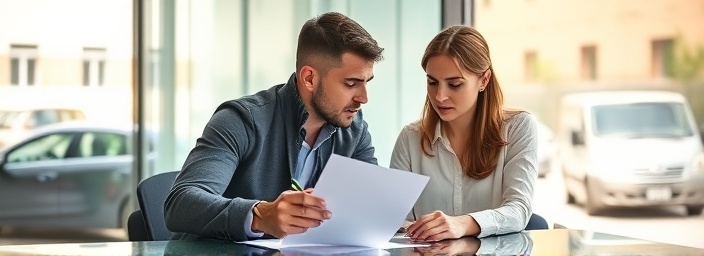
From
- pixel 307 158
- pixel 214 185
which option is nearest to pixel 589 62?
pixel 307 158

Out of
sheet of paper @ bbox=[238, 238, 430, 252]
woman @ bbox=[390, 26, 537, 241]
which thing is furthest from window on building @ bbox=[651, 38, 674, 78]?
sheet of paper @ bbox=[238, 238, 430, 252]

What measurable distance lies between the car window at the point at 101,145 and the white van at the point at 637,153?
3.20 metres

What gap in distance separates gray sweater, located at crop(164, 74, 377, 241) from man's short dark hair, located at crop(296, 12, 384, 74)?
0.09m

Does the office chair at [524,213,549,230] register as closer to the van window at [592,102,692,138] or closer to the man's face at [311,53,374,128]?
the man's face at [311,53,374,128]

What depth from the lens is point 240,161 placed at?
2697 millimetres

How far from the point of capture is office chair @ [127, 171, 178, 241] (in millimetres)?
2844

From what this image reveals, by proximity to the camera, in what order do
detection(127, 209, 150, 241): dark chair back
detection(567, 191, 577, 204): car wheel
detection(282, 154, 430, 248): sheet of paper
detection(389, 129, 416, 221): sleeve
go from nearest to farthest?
1. detection(282, 154, 430, 248): sheet of paper
2. detection(127, 209, 150, 241): dark chair back
3. detection(389, 129, 416, 221): sleeve
4. detection(567, 191, 577, 204): car wheel

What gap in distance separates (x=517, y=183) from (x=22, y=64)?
3.39 m

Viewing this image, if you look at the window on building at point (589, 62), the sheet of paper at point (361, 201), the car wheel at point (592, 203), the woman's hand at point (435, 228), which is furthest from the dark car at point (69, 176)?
the window on building at point (589, 62)

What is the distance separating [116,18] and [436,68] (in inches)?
118

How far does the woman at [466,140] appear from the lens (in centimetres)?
294

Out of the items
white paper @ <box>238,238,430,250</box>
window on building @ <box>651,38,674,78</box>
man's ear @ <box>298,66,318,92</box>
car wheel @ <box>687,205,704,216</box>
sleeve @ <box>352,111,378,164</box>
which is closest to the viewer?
white paper @ <box>238,238,430,250</box>

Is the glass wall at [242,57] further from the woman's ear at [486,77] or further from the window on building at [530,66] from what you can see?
the window on building at [530,66]

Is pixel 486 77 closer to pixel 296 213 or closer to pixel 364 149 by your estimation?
pixel 364 149
